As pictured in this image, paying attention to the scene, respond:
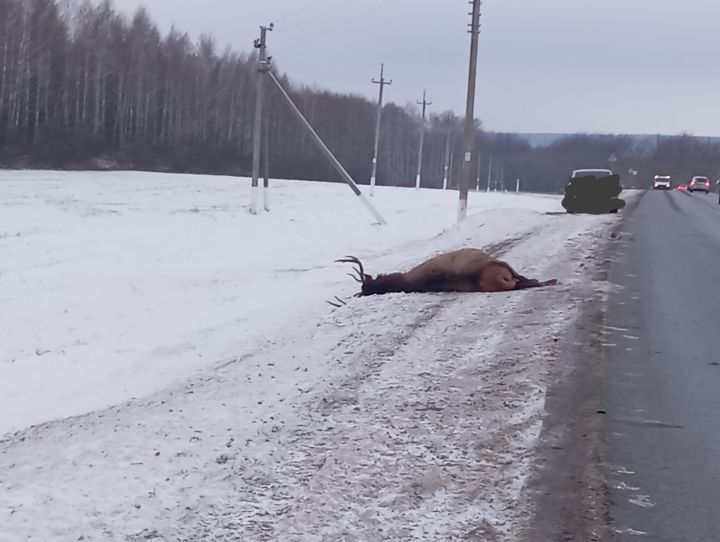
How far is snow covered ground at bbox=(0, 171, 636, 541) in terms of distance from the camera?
475 centimetres

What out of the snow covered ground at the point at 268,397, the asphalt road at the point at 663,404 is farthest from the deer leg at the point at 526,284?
the asphalt road at the point at 663,404

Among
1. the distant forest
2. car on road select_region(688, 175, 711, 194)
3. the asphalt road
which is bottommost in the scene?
the asphalt road

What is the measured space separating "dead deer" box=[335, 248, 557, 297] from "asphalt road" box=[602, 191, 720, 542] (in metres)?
1.27

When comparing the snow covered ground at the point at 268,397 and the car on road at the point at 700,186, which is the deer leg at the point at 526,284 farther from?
the car on road at the point at 700,186

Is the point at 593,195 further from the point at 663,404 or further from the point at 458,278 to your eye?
the point at 663,404

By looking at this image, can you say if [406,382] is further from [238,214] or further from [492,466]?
[238,214]

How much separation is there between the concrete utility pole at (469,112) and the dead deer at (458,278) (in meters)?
15.1

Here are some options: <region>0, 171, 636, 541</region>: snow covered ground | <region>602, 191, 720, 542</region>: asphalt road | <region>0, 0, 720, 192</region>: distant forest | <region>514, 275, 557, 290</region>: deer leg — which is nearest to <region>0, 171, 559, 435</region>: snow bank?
<region>0, 171, 636, 541</region>: snow covered ground

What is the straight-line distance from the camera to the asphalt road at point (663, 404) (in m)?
4.84

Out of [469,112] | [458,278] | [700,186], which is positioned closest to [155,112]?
[700,186]

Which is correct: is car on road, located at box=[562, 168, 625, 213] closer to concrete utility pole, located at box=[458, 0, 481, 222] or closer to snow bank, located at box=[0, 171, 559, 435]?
snow bank, located at box=[0, 171, 559, 435]

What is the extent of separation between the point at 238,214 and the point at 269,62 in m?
5.03

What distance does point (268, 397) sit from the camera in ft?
22.4

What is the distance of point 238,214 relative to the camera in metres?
31.9
